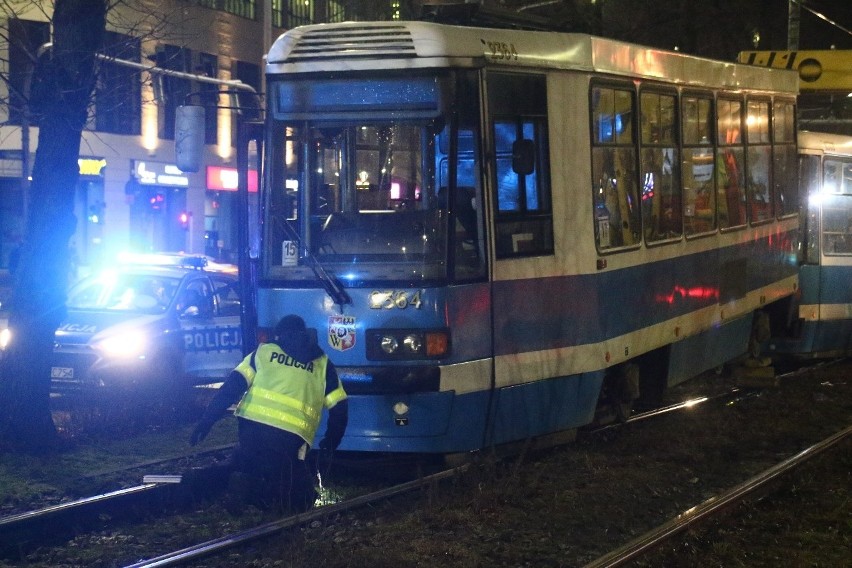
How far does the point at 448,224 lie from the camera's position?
8.08m

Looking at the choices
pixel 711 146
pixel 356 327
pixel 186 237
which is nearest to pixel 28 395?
pixel 356 327

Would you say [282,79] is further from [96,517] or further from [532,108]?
[96,517]

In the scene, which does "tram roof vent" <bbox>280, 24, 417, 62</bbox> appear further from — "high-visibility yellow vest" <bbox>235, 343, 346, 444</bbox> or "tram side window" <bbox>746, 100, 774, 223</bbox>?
"tram side window" <bbox>746, 100, 774, 223</bbox>

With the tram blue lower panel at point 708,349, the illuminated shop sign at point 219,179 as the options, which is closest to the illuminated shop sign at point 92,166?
the illuminated shop sign at point 219,179

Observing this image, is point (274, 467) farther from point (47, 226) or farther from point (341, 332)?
point (47, 226)

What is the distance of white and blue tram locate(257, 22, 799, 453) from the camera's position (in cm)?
809

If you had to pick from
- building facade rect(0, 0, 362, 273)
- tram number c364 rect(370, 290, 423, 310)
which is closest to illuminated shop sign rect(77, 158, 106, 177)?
building facade rect(0, 0, 362, 273)

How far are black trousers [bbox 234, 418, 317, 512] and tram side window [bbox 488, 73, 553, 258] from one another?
2125 millimetres

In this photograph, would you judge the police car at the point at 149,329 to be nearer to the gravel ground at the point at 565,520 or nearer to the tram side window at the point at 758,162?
the gravel ground at the point at 565,520

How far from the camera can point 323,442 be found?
→ 7.40 metres

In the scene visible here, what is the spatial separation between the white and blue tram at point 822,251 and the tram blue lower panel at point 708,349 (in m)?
2.44

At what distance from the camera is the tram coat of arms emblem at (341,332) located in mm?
8180

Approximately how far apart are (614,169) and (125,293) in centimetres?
633

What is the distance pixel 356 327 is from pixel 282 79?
1.84m
